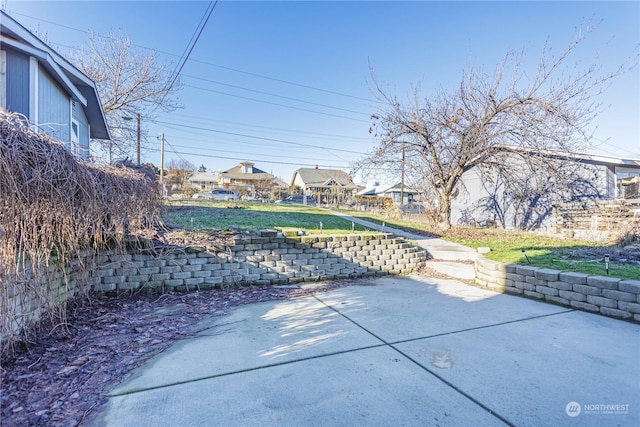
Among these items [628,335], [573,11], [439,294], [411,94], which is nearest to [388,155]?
[411,94]

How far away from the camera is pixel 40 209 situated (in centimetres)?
263

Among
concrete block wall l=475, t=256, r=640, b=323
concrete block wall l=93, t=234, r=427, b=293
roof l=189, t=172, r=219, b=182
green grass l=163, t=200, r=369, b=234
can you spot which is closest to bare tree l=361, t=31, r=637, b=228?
green grass l=163, t=200, r=369, b=234

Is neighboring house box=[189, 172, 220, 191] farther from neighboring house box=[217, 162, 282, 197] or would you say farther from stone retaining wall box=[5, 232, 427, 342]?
stone retaining wall box=[5, 232, 427, 342]

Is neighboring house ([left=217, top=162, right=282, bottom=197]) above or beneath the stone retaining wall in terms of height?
above

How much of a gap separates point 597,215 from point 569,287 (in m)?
8.50

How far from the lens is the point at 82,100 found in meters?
8.44

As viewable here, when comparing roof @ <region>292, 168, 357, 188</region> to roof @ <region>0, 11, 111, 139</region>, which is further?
roof @ <region>292, 168, 357, 188</region>

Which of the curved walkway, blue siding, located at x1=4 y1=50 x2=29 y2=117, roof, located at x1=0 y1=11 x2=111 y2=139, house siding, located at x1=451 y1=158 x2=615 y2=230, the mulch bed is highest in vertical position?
roof, located at x1=0 y1=11 x2=111 y2=139

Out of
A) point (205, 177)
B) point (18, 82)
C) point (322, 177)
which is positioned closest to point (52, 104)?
point (18, 82)

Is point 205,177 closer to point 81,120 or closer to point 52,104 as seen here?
point 81,120

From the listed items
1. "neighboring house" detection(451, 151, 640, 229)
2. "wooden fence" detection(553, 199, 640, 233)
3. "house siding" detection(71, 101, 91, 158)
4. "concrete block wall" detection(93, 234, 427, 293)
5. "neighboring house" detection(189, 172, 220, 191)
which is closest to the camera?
"concrete block wall" detection(93, 234, 427, 293)

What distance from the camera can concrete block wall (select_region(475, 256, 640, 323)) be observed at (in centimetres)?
367

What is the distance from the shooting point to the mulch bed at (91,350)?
6.73ft

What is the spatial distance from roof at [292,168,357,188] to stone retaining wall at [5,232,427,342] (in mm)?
35035
